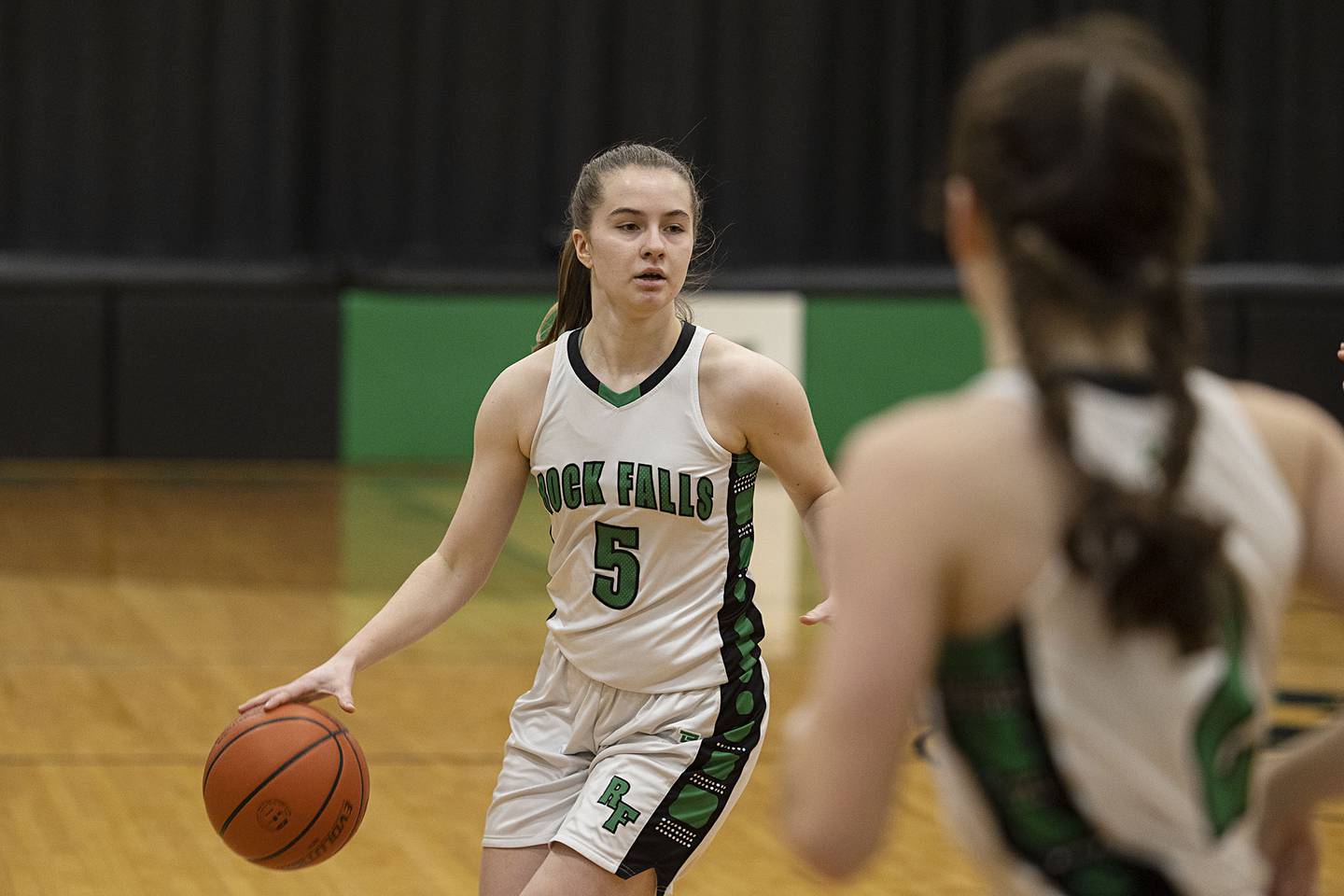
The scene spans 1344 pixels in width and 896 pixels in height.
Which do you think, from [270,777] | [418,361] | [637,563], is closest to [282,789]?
[270,777]

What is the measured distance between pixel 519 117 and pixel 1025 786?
10579mm

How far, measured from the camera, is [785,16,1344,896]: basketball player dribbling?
4.21 feet

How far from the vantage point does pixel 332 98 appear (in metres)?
11.5

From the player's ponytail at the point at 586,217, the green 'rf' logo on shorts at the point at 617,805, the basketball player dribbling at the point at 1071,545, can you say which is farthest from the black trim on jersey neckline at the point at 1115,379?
the player's ponytail at the point at 586,217

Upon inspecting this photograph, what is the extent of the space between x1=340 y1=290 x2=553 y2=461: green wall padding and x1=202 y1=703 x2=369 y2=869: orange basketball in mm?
8349

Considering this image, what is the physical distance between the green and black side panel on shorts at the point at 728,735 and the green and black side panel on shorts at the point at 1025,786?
149 centimetres

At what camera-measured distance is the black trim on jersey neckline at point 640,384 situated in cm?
293

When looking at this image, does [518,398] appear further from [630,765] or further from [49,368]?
[49,368]

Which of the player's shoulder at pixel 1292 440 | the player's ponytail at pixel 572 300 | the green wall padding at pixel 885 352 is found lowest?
the green wall padding at pixel 885 352

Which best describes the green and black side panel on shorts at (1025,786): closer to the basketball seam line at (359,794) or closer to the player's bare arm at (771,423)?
the player's bare arm at (771,423)

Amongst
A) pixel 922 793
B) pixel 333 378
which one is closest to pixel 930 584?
pixel 922 793

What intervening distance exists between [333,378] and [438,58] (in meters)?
2.09

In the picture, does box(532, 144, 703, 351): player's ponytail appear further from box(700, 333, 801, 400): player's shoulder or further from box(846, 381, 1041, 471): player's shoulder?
box(846, 381, 1041, 471): player's shoulder

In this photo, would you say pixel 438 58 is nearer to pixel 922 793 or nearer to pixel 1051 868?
pixel 922 793
